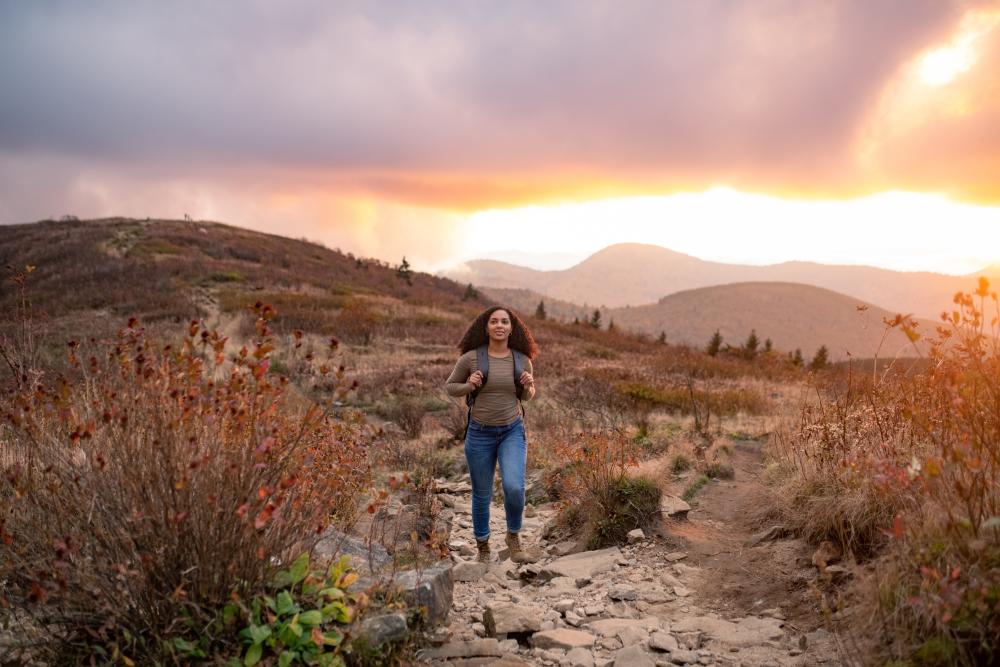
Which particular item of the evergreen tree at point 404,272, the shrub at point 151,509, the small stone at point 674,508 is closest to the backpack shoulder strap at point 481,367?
the small stone at point 674,508

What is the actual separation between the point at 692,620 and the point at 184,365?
3.16 meters

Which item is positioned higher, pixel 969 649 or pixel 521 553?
pixel 969 649

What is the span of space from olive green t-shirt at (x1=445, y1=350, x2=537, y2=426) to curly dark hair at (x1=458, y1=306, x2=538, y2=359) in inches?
6.5

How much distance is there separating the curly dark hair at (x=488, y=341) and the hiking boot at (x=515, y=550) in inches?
61.3

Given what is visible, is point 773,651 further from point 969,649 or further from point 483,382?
point 483,382

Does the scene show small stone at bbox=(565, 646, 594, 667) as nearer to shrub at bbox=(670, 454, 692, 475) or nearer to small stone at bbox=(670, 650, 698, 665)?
small stone at bbox=(670, 650, 698, 665)

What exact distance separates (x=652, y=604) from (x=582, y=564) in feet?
2.88

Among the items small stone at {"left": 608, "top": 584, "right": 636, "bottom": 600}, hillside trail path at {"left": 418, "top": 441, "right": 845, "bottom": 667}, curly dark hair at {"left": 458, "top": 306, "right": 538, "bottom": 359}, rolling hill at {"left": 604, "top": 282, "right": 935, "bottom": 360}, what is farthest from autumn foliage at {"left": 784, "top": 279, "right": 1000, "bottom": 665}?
rolling hill at {"left": 604, "top": 282, "right": 935, "bottom": 360}

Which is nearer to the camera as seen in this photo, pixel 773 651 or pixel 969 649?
pixel 969 649

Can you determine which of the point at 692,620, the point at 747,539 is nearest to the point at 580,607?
the point at 692,620

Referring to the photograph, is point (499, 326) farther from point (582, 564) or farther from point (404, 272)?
point (404, 272)

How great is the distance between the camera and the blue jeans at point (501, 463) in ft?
16.5

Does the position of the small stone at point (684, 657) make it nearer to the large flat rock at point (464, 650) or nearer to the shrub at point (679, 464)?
the large flat rock at point (464, 650)

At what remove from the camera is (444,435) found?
1010cm
